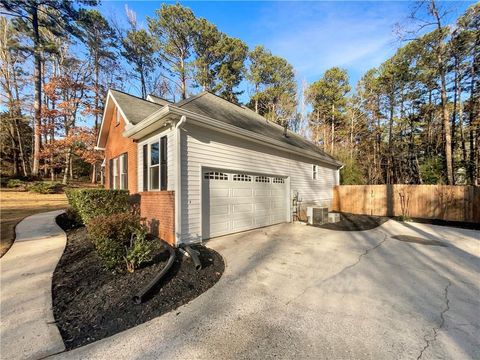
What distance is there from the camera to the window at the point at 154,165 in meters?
6.92

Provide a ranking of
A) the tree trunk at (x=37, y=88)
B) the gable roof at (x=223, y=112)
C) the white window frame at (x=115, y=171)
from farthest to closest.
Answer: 1. the tree trunk at (x=37, y=88)
2. the white window frame at (x=115, y=171)
3. the gable roof at (x=223, y=112)

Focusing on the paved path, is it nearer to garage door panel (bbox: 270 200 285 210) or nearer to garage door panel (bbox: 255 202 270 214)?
garage door panel (bbox: 255 202 270 214)

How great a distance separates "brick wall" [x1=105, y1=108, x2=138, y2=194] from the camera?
8.41m

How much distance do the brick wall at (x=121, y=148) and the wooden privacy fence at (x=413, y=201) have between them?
1196 cm

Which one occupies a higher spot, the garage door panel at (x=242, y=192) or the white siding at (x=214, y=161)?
the white siding at (x=214, y=161)

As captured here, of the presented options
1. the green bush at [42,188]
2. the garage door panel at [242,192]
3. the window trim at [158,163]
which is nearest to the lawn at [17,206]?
the green bush at [42,188]

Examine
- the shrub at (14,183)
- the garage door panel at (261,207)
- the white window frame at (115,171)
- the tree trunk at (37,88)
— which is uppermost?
the tree trunk at (37,88)

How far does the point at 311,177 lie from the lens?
1199 centimetres

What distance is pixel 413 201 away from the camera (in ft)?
38.8

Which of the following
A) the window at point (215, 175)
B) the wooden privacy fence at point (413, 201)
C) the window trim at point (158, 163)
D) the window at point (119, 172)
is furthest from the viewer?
the wooden privacy fence at point (413, 201)

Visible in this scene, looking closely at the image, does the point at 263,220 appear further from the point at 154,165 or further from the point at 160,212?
the point at 154,165

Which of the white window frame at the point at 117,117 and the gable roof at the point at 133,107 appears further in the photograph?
the white window frame at the point at 117,117

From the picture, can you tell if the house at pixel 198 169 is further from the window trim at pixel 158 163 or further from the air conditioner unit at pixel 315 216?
the air conditioner unit at pixel 315 216

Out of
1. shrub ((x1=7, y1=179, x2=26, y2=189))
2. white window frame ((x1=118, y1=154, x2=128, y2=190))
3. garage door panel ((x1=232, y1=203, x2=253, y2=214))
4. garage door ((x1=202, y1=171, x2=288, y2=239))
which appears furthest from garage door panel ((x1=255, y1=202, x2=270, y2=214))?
shrub ((x1=7, y1=179, x2=26, y2=189))
